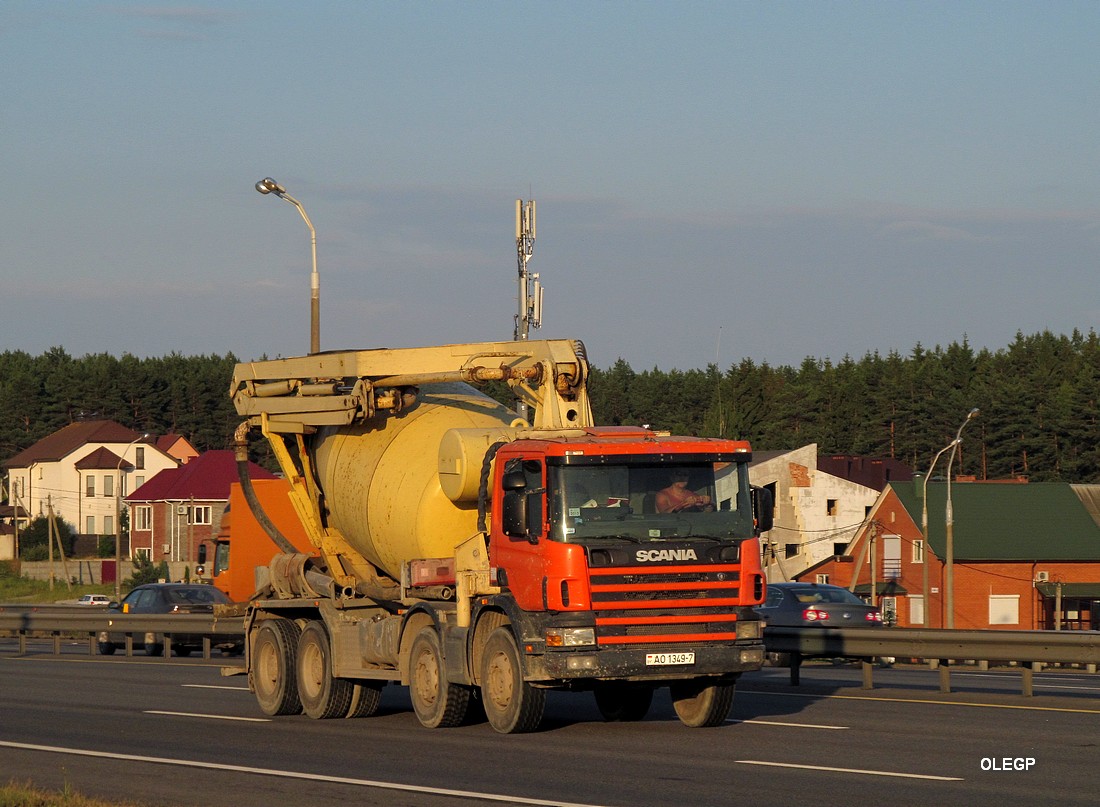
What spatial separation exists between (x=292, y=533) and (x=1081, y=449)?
108 metres

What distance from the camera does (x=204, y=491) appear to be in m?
118

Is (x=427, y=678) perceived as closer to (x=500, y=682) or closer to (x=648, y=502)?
(x=500, y=682)

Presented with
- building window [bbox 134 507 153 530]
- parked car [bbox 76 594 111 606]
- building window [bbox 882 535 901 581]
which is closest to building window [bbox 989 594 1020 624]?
building window [bbox 882 535 901 581]

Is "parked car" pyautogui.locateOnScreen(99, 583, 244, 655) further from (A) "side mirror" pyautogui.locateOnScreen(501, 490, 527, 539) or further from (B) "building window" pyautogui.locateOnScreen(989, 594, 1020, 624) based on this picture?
(B) "building window" pyautogui.locateOnScreen(989, 594, 1020, 624)

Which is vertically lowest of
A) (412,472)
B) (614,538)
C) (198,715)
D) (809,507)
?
(198,715)

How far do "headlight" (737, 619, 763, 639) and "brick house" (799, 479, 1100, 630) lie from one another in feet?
204

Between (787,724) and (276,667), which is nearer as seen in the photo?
(787,724)

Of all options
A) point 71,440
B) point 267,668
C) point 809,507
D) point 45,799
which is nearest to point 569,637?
point 45,799

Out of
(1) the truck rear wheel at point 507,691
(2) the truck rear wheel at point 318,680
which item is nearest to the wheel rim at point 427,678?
(1) the truck rear wheel at point 507,691

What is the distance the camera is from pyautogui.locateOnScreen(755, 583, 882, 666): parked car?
96.0ft

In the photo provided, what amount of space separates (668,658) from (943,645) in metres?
6.00

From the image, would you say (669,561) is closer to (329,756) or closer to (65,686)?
(329,756)

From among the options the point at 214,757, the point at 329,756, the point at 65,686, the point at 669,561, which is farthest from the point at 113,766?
the point at 65,686

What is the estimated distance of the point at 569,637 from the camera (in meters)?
14.6
